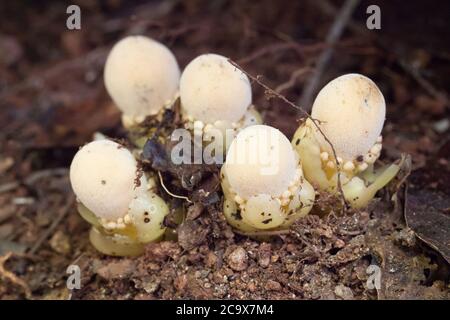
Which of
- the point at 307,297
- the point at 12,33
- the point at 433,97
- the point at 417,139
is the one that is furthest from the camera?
the point at 12,33

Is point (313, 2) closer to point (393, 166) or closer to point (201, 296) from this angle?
point (393, 166)

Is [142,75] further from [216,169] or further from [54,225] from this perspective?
[54,225]

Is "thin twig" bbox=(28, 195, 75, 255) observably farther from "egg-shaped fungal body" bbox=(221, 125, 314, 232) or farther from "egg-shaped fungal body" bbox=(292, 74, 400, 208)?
"egg-shaped fungal body" bbox=(292, 74, 400, 208)

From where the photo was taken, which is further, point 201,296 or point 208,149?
point 208,149

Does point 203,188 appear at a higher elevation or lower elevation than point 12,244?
higher

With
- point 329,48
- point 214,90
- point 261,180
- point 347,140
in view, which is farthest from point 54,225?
point 329,48

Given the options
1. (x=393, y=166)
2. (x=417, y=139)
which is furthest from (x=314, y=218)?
(x=417, y=139)

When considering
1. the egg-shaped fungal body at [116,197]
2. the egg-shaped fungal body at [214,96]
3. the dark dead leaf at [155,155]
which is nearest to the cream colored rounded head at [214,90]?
the egg-shaped fungal body at [214,96]

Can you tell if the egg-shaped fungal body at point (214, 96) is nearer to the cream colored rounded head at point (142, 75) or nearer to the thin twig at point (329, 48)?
the cream colored rounded head at point (142, 75)
